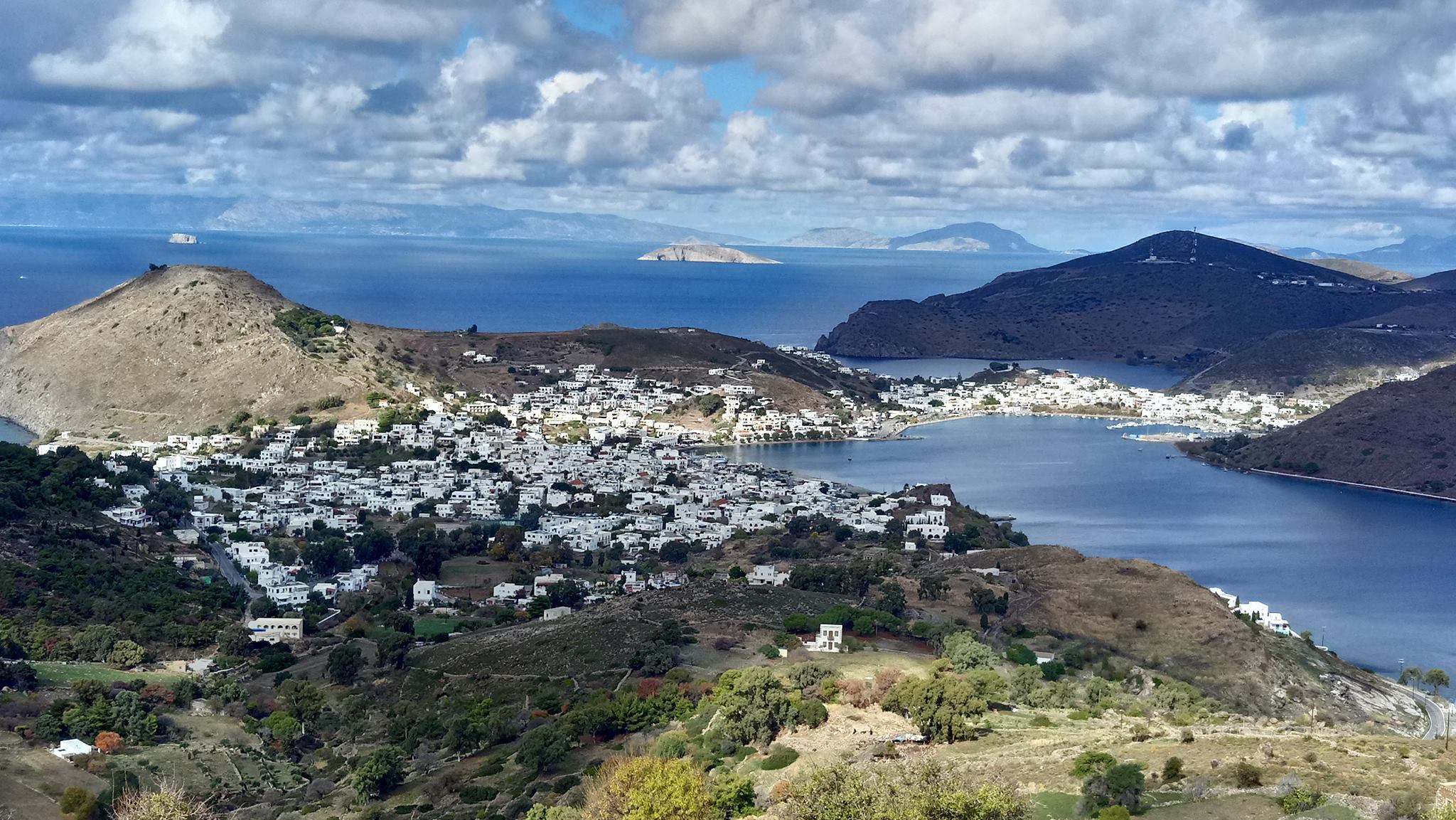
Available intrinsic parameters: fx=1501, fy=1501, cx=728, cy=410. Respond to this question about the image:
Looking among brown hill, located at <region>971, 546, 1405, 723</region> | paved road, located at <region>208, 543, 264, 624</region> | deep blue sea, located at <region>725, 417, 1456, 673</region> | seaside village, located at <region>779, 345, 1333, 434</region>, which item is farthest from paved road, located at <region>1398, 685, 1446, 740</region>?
seaside village, located at <region>779, 345, 1333, 434</region>

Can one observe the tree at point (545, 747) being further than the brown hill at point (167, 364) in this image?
No

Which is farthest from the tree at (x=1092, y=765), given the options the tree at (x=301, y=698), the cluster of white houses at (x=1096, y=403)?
the cluster of white houses at (x=1096, y=403)

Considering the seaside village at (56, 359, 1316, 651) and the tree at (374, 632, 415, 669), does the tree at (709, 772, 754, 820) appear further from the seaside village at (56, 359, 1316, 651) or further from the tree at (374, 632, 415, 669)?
the tree at (374, 632, 415, 669)

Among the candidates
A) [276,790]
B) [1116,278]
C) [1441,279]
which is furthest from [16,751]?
[1441,279]

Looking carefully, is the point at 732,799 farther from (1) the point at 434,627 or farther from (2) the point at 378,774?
(1) the point at 434,627

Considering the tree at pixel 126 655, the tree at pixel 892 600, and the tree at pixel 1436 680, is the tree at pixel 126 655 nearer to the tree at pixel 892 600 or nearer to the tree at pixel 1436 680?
the tree at pixel 892 600

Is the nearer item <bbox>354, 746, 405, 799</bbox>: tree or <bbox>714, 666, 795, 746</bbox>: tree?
<bbox>714, 666, 795, 746</bbox>: tree

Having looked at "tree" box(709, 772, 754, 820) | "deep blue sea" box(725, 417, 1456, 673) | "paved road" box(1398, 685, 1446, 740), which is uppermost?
"tree" box(709, 772, 754, 820)
